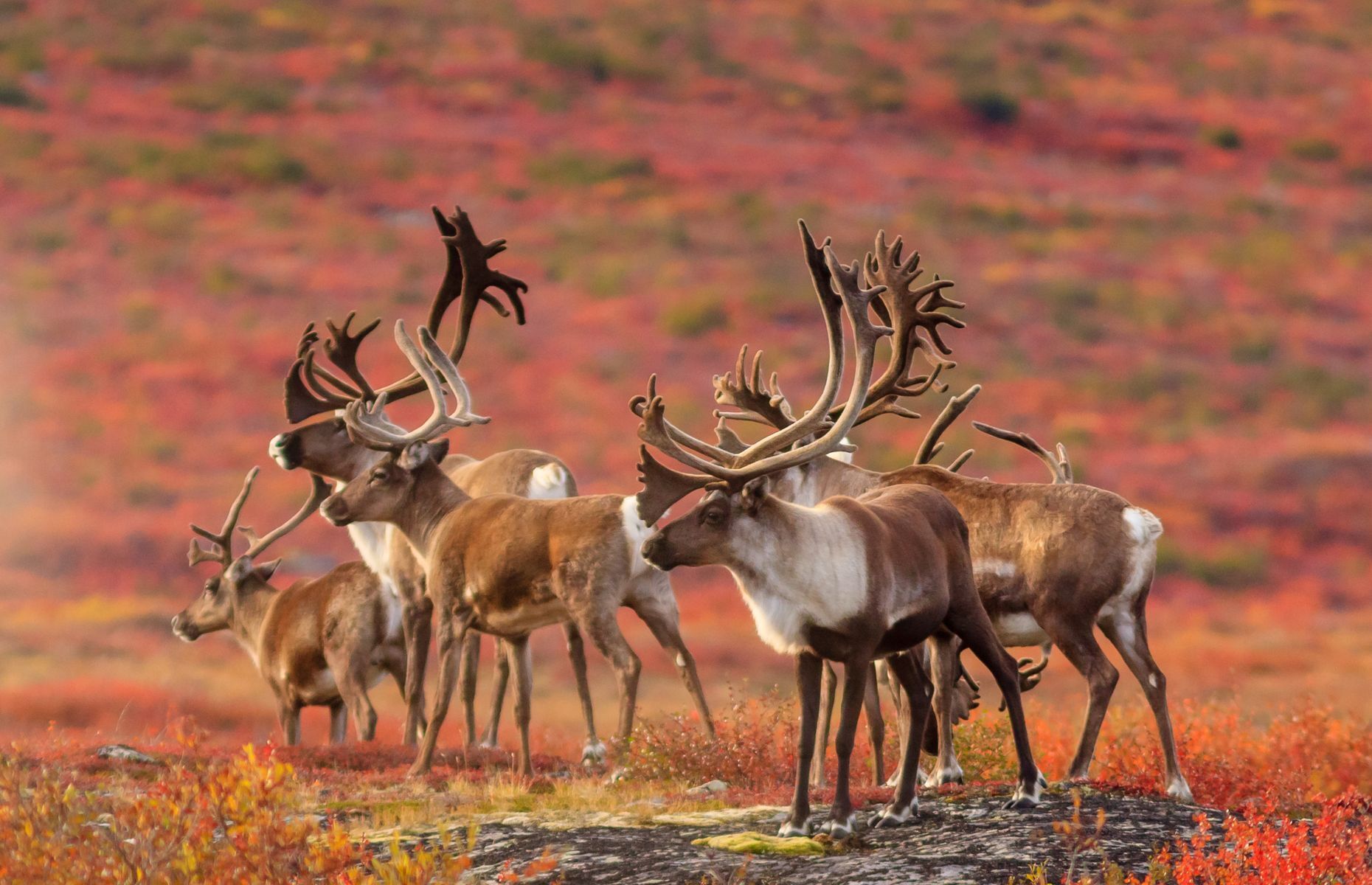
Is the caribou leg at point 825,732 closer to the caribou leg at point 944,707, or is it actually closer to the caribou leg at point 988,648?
the caribou leg at point 944,707

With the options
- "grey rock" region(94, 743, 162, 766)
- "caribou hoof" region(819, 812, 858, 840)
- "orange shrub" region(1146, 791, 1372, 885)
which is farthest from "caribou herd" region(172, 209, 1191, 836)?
"grey rock" region(94, 743, 162, 766)

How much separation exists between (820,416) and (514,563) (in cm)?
345

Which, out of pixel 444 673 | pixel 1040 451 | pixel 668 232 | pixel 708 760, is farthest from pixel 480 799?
pixel 668 232

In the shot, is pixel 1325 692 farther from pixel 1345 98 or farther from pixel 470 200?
pixel 1345 98

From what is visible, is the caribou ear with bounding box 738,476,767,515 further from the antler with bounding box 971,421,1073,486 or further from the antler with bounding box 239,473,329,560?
the antler with bounding box 239,473,329,560

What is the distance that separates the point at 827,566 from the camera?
8320mm

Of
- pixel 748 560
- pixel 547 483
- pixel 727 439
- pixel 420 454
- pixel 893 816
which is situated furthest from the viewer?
pixel 547 483

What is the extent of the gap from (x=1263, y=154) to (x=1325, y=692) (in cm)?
2929

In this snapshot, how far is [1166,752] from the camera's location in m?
10.0

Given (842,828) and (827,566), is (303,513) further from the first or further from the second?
(842,828)

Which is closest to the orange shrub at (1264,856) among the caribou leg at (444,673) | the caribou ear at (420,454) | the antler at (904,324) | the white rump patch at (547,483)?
the antler at (904,324)

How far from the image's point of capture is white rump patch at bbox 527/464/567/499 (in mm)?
13703

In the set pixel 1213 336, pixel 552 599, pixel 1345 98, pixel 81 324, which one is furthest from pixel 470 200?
pixel 552 599

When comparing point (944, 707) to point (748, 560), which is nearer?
point (748, 560)
